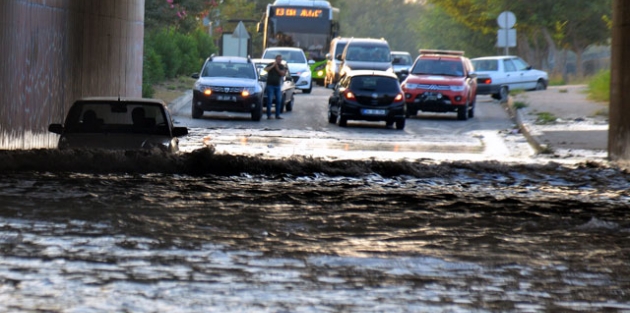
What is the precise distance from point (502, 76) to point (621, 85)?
75.8 feet

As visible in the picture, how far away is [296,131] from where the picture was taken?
97.4 ft

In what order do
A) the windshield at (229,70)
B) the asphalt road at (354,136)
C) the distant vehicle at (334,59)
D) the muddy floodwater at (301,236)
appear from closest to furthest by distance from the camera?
1. the muddy floodwater at (301,236)
2. the asphalt road at (354,136)
3. the windshield at (229,70)
4. the distant vehicle at (334,59)

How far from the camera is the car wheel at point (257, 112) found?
32938mm

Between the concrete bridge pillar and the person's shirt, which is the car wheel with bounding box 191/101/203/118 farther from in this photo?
the concrete bridge pillar

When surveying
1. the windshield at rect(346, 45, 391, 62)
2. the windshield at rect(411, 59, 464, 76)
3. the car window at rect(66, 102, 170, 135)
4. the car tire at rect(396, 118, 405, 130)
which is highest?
the windshield at rect(346, 45, 391, 62)

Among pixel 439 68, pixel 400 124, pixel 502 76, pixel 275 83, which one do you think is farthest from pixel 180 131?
pixel 502 76

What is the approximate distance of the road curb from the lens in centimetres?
2488

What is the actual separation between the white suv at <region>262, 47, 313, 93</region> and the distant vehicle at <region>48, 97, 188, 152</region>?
96.7ft

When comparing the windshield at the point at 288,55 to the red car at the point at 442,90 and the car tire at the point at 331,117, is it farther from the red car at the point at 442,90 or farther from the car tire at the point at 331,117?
the car tire at the point at 331,117

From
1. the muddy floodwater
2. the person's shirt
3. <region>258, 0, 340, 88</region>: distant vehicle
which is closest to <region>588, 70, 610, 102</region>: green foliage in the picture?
the person's shirt

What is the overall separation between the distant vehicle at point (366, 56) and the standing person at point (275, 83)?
10.7m

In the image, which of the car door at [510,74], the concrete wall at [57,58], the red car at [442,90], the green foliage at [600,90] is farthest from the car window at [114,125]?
the car door at [510,74]

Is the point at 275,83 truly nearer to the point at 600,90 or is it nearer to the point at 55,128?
the point at 600,90

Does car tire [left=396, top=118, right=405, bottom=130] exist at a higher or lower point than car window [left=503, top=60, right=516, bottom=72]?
lower
